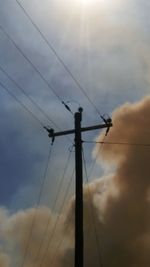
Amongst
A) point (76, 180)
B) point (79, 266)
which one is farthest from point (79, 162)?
point (79, 266)

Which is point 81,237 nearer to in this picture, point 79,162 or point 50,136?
point 79,162

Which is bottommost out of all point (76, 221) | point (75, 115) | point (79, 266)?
point (79, 266)

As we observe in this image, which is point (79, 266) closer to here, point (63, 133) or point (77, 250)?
point (77, 250)

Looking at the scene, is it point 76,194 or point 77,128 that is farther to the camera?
point 77,128

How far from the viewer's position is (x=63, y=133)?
2005 centimetres

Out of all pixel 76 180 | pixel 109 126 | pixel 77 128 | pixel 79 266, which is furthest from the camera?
pixel 109 126

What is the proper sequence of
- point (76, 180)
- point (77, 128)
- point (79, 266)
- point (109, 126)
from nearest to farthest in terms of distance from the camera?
1. point (79, 266)
2. point (76, 180)
3. point (77, 128)
4. point (109, 126)

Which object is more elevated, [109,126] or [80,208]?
[109,126]

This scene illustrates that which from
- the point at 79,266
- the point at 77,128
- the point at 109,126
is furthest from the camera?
the point at 109,126

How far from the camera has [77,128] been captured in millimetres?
19328

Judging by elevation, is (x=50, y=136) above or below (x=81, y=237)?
above

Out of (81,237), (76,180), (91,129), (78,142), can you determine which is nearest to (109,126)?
(91,129)

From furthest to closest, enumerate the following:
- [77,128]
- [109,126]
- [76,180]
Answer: [109,126] < [77,128] < [76,180]

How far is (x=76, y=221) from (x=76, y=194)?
89 centimetres
